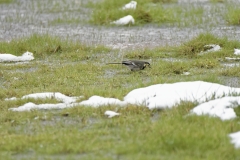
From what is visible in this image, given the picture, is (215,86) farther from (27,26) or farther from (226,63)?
(27,26)

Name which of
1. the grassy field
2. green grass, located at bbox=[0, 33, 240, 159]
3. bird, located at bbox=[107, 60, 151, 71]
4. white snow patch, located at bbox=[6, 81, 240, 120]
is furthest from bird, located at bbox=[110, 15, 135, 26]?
white snow patch, located at bbox=[6, 81, 240, 120]

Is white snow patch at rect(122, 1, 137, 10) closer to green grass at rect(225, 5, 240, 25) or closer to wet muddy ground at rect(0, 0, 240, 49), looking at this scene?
wet muddy ground at rect(0, 0, 240, 49)

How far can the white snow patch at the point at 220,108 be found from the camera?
251 inches

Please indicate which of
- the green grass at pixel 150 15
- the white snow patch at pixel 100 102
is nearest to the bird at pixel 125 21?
the green grass at pixel 150 15

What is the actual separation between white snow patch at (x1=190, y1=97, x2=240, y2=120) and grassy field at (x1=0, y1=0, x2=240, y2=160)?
0.49 ft

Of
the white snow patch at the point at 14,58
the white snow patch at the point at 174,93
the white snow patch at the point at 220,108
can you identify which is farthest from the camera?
the white snow patch at the point at 14,58

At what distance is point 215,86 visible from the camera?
736 cm

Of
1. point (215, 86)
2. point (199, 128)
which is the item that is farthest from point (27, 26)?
point (199, 128)

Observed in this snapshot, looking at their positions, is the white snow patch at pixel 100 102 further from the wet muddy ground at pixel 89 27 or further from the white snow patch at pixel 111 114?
the wet muddy ground at pixel 89 27

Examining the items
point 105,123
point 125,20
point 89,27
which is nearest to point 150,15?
point 125,20

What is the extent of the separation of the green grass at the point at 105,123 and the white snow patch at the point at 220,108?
0.15 meters

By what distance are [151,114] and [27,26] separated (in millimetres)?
8680

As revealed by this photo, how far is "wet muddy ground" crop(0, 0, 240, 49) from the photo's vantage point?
12.9 metres

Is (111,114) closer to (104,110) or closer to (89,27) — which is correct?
(104,110)
